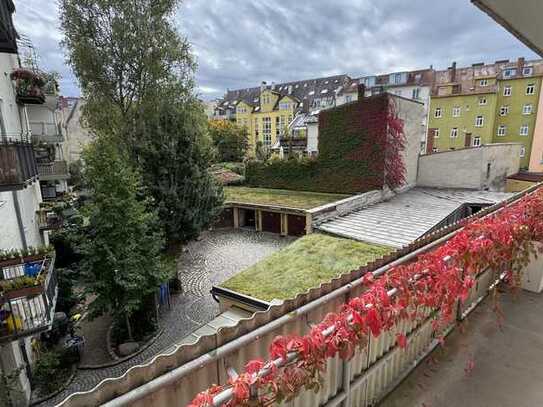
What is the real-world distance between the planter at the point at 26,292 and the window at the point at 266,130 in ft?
142

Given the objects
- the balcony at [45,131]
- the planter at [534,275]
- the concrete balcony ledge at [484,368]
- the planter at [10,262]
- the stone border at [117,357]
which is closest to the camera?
the concrete balcony ledge at [484,368]

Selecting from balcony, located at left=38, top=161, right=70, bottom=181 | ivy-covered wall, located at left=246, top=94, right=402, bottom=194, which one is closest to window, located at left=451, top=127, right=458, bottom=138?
ivy-covered wall, located at left=246, top=94, right=402, bottom=194

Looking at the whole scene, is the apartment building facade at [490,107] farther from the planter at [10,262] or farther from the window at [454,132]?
the planter at [10,262]

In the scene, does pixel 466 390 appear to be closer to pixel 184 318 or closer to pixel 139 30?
pixel 184 318

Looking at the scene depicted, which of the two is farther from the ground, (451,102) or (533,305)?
(451,102)

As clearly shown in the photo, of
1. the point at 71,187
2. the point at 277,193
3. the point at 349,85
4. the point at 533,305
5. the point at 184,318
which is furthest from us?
the point at 349,85

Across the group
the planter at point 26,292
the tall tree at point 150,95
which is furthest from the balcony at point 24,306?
the tall tree at point 150,95

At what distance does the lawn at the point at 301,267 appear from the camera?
22.9 feet

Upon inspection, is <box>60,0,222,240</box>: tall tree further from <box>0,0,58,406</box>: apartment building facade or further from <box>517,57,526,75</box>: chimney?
<box>517,57,526,75</box>: chimney

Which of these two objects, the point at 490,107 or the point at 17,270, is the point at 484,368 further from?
the point at 490,107

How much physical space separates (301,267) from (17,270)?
21.8 feet

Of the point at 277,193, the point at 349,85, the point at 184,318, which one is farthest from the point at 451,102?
A: the point at 184,318

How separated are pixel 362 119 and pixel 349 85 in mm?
25859

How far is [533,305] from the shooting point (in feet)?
12.8
